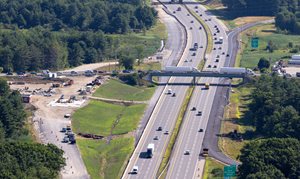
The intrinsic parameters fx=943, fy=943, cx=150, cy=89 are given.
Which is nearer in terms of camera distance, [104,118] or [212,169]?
[212,169]

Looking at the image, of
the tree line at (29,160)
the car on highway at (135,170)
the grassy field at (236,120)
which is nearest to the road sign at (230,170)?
the car on highway at (135,170)

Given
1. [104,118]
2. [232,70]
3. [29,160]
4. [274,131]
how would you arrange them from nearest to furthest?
[29,160] < [274,131] < [104,118] < [232,70]

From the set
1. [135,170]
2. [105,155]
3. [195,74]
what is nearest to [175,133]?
[105,155]

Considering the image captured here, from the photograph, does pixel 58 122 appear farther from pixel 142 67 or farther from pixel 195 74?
pixel 142 67

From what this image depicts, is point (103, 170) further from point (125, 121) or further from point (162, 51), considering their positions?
point (162, 51)

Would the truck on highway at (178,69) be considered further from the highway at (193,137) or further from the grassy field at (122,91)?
the grassy field at (122,91)

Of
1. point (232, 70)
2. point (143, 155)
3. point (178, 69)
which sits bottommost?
point (178, 69)

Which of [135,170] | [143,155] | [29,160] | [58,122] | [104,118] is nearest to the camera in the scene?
[29,160]
